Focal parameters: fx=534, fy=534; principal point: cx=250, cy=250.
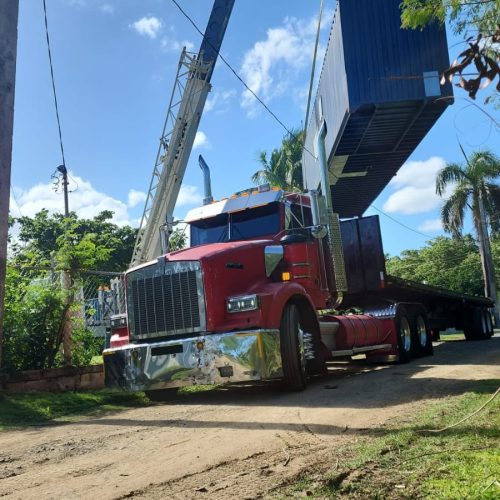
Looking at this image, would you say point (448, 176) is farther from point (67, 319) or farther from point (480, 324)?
point (67, 319)

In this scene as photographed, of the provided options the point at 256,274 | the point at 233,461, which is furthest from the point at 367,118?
the point at 233,461

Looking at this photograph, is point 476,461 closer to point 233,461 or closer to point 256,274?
point 233,461

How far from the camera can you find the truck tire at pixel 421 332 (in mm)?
11965

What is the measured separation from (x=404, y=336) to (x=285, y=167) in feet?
59.1

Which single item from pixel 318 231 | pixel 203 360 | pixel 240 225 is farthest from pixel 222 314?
pixel 318 231

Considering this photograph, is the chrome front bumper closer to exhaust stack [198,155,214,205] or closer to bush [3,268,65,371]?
bush [3,268,65,371]

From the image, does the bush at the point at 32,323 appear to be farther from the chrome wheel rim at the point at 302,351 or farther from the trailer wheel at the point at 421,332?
the trailer wheel at the point at 421,332

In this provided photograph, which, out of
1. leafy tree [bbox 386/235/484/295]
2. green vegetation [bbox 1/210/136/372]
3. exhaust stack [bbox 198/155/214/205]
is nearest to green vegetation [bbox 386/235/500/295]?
leafy tree [bbox 386/235/484/295]

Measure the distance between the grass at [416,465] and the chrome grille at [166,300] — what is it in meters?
3.25

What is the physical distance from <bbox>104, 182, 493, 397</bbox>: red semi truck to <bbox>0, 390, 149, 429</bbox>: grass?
1.59ft

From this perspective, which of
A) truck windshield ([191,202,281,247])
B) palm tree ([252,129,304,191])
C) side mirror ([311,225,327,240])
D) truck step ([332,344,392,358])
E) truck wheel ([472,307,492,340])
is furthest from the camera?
palm tree ([252,129,304,191])

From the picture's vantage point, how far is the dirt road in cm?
349

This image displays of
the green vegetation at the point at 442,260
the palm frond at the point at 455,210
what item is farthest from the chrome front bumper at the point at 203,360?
the green vegetation at the point at 442,260

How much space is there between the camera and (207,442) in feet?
15.2
